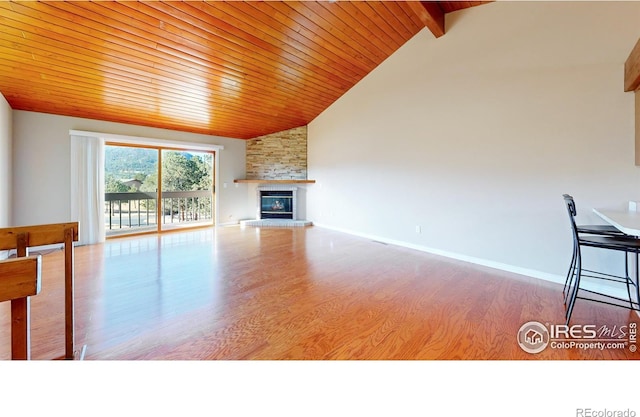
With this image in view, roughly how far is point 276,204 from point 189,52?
460cm

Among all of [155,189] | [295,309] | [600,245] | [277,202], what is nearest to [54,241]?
[295,309]

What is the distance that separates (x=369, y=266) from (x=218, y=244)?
291cm

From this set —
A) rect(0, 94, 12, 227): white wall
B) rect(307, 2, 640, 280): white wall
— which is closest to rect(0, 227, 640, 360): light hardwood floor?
rect(307, 2, 640, 280): white wall

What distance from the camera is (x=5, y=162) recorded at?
4074mm

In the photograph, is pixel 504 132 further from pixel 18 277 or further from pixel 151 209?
pixel 151 209

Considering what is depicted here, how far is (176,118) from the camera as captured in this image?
569 cm

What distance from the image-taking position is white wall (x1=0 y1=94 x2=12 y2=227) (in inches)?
153

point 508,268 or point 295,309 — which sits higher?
point 508,268

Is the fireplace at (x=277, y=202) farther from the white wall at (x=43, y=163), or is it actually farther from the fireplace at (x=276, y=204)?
the white wall at (x=43, y=163)

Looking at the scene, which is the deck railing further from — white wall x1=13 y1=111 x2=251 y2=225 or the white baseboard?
the white baseboard

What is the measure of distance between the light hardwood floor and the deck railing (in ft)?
5.37

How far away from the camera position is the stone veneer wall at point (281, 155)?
7.57 metres
